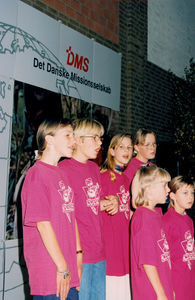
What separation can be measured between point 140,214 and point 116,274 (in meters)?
0.88

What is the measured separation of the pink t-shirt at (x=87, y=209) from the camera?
300 centimetres

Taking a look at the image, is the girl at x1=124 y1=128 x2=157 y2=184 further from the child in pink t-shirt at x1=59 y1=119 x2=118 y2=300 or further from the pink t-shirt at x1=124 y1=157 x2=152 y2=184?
the child in pink t-shirt at x1=59 y1=119 x2=118 y2=300

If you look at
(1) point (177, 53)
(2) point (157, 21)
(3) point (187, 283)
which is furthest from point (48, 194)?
A: (1) point (177, 53)

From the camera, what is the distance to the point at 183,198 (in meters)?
3.57

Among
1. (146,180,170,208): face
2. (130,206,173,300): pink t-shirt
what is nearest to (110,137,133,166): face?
(146,180,170,208): face

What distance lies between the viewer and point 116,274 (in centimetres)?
336

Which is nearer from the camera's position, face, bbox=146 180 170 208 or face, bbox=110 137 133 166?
face, bbox=146 180 170 208

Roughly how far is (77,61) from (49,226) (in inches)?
134

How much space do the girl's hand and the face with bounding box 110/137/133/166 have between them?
1.66 m

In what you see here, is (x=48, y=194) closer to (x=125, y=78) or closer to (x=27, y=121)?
(x=27, y=121)

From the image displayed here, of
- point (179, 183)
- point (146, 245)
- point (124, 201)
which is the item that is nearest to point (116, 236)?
point (124, 201)

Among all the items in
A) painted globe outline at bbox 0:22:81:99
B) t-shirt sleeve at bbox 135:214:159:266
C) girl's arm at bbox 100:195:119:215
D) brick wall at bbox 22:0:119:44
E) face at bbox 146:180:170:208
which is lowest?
t-shirt sleeve at bbox 135:214:159:266

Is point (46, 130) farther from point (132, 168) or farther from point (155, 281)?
point (132, 168)

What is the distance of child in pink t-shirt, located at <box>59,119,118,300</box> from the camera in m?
2.98
